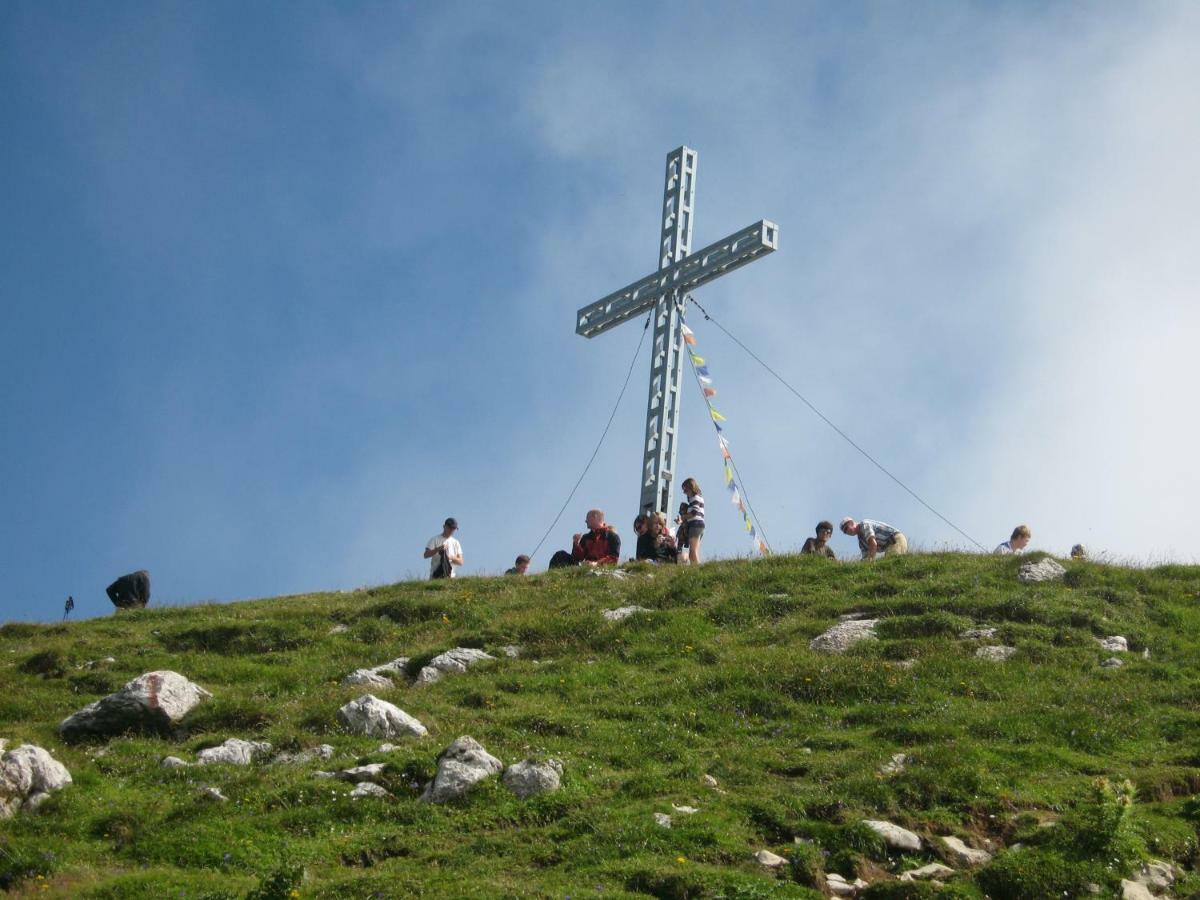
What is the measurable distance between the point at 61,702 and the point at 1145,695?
14.1 meters

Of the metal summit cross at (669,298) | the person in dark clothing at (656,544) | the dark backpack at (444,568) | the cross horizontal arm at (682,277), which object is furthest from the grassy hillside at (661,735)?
the cross horizontal arm at (682,277)

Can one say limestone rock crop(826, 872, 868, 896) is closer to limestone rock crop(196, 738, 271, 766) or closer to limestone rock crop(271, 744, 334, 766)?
limestone rock crop(271, 744, 334, 766)

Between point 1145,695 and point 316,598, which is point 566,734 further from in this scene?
point 316,598

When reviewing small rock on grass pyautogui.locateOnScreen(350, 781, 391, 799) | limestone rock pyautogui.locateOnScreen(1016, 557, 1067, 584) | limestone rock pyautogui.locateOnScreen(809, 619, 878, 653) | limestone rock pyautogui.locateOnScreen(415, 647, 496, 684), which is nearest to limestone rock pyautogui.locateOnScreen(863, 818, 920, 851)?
small rock on grass pyautogui.locateOnScreen(350, 781, 391, 799)

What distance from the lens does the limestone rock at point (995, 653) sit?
753 inches

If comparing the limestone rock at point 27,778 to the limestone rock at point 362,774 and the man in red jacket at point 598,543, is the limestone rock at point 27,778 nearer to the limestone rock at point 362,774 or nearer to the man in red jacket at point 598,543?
the limestone rock at point 362,774

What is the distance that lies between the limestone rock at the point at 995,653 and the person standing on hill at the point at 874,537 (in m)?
6.09

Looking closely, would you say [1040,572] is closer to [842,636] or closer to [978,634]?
[978,634]

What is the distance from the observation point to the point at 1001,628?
20172 mm

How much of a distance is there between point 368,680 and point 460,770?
4846 millimetres

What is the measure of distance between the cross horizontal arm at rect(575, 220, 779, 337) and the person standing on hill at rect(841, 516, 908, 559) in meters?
6.60

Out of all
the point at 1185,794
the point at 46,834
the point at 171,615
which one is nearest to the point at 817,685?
the point at 1185,794

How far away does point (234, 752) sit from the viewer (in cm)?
1639

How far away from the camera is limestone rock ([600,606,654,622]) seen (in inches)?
859
